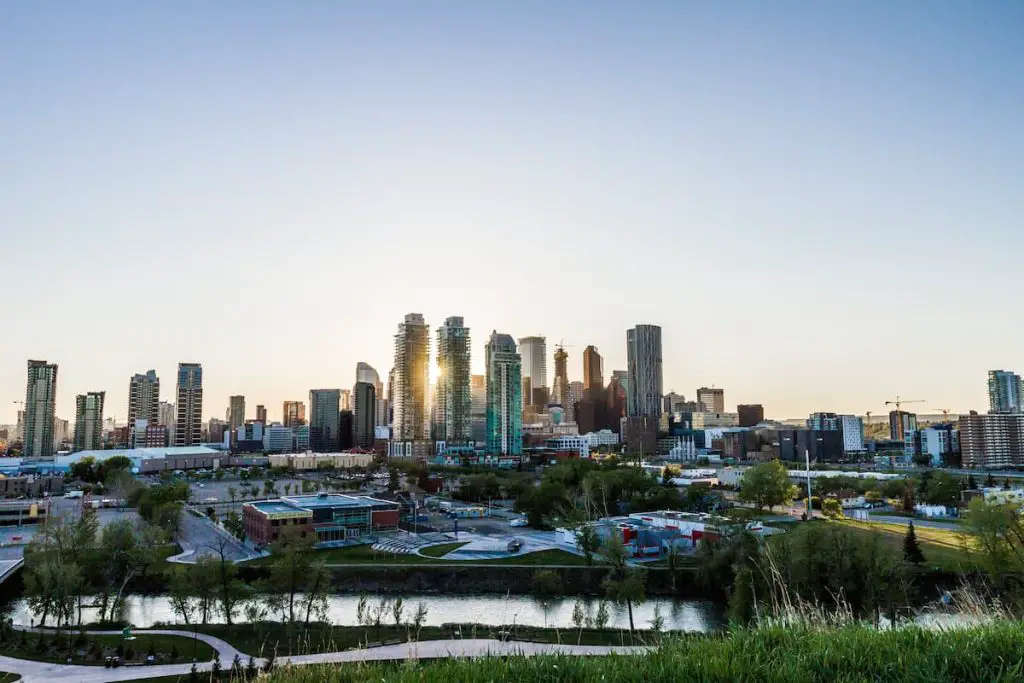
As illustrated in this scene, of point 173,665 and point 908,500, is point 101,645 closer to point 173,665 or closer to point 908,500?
point 173,665

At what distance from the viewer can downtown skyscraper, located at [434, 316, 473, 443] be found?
334 ft

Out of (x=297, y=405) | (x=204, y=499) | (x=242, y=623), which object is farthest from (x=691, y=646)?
(x=297, y=405)

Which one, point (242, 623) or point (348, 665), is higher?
point (348, 665)

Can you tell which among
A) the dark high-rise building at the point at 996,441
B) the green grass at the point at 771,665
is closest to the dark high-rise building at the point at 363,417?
the dark high-rise building at the point at 996,441

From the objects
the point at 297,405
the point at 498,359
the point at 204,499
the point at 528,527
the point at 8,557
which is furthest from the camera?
the point at 297,405

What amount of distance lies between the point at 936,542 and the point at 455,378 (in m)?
76.1

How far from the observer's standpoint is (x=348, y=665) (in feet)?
13.6

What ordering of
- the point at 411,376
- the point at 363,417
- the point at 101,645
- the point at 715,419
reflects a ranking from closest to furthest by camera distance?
the point at 101,645, the point at 411,376, the point at 363,417, the point at 715,419

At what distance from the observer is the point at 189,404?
10206 cm

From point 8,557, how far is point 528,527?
22555 millimetres

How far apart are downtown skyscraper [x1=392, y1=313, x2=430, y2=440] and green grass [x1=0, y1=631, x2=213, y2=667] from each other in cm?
8412

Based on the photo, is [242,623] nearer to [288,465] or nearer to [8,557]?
[8,557]

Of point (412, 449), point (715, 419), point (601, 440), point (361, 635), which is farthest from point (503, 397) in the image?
point (715, 419)

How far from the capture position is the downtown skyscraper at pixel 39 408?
97.3 meters
